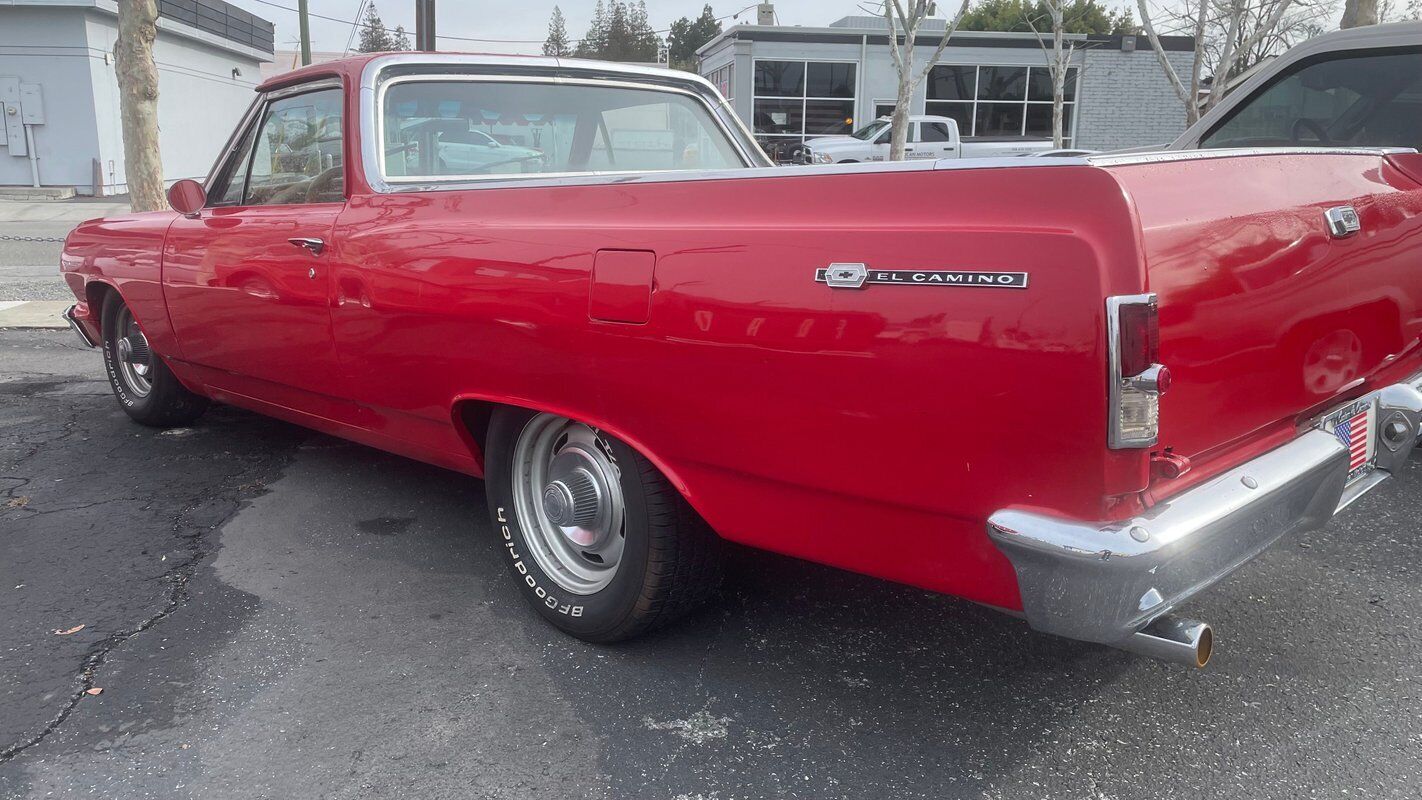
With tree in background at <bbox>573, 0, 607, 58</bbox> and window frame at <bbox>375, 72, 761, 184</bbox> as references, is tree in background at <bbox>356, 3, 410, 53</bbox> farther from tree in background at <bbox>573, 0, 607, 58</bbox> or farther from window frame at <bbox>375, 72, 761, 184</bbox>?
window frame at <bbox>375, 72, 761, 184</bbox>

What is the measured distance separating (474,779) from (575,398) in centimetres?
91

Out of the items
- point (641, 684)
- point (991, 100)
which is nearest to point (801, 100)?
point (991, 100)

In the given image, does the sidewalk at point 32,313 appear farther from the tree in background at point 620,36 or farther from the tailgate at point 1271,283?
the tree in background at point 620,36

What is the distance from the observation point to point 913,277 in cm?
199

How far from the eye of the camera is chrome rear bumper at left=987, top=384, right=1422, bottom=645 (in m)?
1.86

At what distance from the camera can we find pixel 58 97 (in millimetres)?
21828

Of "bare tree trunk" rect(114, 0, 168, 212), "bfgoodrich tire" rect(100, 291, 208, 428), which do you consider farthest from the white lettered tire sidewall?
"bare tree trunk" rect(114, 0, 168, 212)

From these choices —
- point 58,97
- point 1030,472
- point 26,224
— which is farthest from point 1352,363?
point 58,97

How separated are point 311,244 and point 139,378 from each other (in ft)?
7.87

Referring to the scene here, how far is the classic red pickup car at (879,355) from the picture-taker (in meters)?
1.88

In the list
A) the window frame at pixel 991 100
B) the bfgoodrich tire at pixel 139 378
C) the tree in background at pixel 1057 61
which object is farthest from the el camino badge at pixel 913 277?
the window frame at pixel 991 100

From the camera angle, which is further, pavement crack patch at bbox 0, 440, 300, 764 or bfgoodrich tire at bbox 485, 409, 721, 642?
bfgoodrich tire at bbox 485, 409, 721, 642

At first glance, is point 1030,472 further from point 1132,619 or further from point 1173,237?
point 1173,237

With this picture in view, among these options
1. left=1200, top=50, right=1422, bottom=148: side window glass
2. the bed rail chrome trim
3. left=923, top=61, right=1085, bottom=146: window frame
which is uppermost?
left=923, top=61, right=1085, bottom=146: window frame
